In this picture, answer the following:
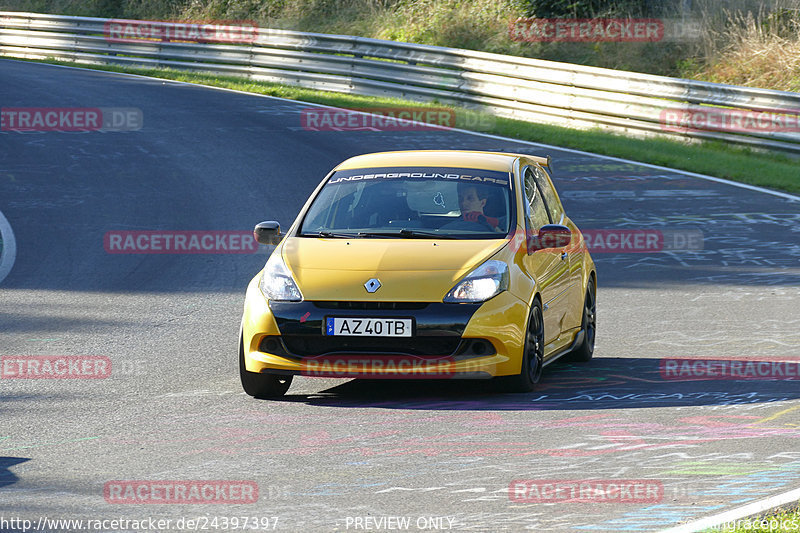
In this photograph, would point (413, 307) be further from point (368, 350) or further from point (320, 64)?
point (320, 64)

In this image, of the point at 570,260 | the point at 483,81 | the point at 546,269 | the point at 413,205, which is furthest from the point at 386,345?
the point at 483,81

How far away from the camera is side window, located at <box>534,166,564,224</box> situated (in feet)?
32.3

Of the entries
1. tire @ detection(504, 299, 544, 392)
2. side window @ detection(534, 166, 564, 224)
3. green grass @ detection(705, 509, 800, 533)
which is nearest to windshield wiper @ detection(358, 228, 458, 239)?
tire @ detection(504, 299, 544, 392)

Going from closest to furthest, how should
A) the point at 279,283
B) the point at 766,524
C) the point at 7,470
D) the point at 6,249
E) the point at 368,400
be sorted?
the point at 766,524, the point at 7,470, the point at 368,400, the point at 279,283, the point at 6,249

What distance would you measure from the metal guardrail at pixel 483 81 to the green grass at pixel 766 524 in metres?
15.8

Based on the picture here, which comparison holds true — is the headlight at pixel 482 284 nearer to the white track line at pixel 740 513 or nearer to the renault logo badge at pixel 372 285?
the renault logo badge at pixel 372 285

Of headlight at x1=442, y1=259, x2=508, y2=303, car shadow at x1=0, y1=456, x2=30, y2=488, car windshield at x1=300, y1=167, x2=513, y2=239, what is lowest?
car shadow at x1=0, y1=456, x2=30, y2=488

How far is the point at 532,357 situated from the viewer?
328 inches

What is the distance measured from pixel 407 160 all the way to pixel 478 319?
2015 mm

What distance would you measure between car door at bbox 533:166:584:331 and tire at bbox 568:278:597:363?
11 cm

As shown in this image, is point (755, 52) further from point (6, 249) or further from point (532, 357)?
point (532, 357)

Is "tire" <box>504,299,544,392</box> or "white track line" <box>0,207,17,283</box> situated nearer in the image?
"tire" <box>504,299,544,392</box>

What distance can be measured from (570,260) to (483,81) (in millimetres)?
15304

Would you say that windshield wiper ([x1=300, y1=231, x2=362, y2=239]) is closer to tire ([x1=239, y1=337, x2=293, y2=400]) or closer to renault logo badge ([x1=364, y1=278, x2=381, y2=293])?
renault logo badge ([x1=364, y1=278, x2=381, y2=293])
